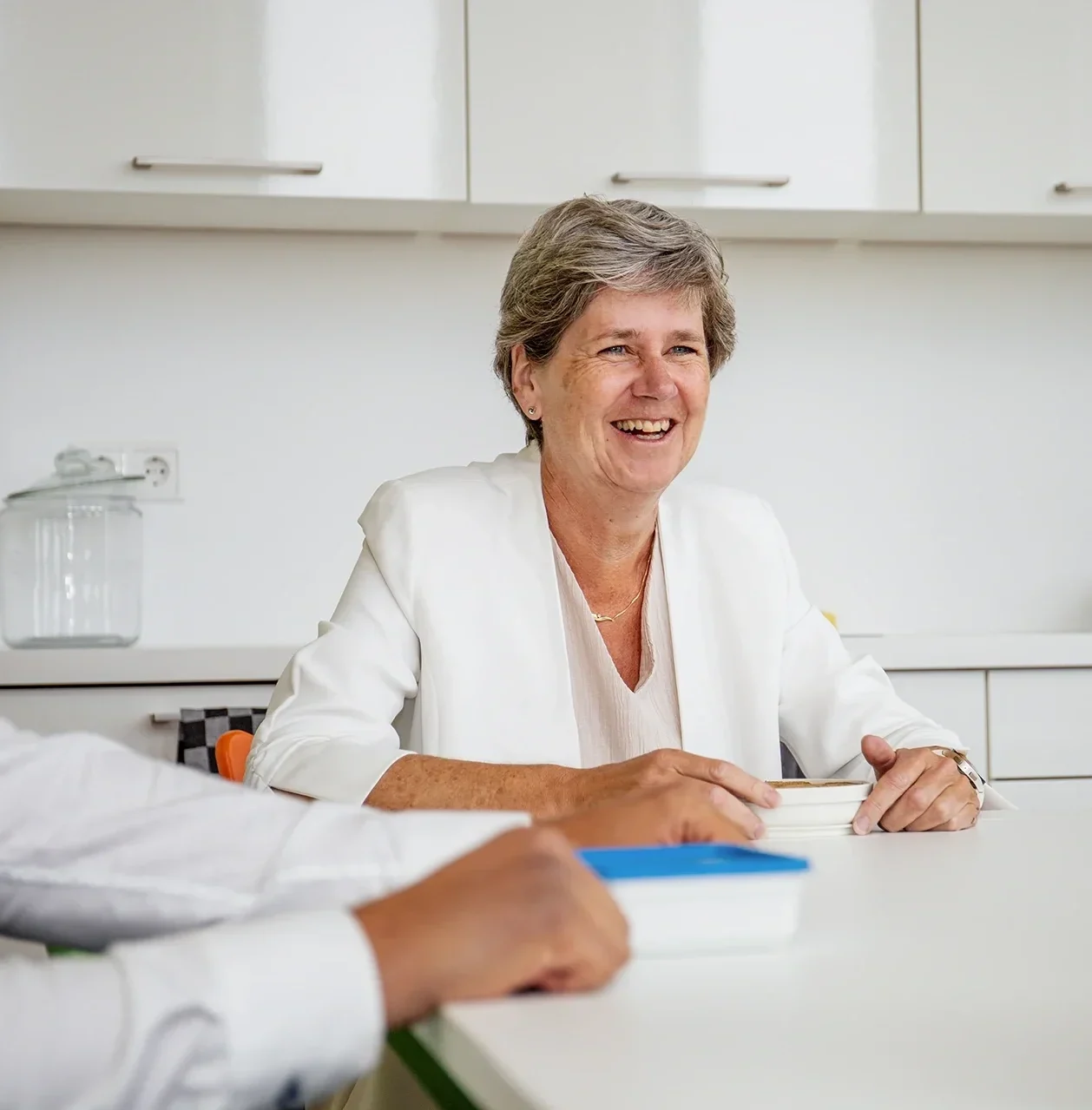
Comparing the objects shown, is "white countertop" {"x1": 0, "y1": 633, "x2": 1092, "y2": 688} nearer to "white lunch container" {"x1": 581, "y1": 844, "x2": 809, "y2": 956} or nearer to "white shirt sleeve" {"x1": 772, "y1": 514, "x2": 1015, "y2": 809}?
"white shirt sleeve" {"x1": 772, "y1": 514, "x2": 1015, "y2": 809}

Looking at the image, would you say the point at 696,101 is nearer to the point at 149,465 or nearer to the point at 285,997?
the point at 149,465

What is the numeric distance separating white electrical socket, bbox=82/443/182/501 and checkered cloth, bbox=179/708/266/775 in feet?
2.18

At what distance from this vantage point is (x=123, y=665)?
7.47ft

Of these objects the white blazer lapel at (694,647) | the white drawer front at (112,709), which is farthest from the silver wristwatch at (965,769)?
the white drawer front at (112,709)

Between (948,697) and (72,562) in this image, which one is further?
(72,562)

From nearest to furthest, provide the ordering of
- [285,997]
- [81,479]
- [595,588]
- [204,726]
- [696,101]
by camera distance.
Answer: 1. [285,997]
2. [595,588]
3. [204,726]
4. [696,101]
5. [81,479]

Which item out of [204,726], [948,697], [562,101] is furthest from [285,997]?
[562,101]

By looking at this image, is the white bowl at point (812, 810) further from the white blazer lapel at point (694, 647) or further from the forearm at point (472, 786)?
the white blazer lapel at point (694, 647)

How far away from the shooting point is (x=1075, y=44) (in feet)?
8.84

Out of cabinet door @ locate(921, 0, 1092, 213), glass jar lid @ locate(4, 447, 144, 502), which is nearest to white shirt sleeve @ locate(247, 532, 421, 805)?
glass jar lid @ locate(4, 447, 144, 502)

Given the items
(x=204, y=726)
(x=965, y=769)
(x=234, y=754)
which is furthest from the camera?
(x=204, y=726)

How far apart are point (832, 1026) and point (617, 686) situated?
103cm

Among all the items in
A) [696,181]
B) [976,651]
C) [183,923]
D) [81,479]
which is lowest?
[976,651]

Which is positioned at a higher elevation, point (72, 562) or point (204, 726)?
point (72, 562)
